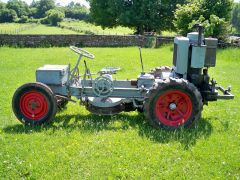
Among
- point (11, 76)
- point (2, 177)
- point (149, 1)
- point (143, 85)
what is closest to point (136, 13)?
point (149, 1)

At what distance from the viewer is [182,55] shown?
630 centimetres

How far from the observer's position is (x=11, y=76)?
11711 mm

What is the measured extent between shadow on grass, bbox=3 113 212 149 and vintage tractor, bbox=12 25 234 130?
0.54 feet

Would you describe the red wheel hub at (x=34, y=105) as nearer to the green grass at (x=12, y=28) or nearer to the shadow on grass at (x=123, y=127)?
the shadow on grass at (x=123, y=127)

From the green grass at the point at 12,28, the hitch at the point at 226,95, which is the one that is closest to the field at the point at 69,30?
the green grass at the point at 12,28

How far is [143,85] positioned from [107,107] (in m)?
0.83

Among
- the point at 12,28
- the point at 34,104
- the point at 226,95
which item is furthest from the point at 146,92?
the point at 12,28

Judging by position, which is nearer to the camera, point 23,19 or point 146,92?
point 146,92

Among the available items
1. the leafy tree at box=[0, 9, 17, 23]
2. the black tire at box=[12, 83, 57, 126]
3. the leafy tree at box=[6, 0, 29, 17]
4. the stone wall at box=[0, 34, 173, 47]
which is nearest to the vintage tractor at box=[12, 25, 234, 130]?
the black tire at box=[12, 83, 57, 126]

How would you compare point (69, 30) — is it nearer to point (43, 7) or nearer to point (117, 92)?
point (117, 92)

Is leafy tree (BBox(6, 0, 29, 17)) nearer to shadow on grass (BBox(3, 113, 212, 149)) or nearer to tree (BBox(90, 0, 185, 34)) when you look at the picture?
tree (BBox(90, 0, 185, 34))

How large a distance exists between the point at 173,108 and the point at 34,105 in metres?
2.56

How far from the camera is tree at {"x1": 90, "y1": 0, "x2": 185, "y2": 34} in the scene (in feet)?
109

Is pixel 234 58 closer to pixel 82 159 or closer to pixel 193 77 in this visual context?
pixel 193 77
